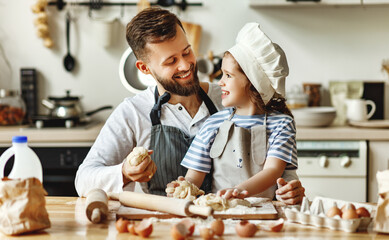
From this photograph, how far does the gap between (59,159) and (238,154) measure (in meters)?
1.68

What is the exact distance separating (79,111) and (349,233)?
255 cm

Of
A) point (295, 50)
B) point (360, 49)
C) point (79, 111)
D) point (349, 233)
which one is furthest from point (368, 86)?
point (349, 233)

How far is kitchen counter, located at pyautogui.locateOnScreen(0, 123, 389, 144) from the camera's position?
324 centimetres

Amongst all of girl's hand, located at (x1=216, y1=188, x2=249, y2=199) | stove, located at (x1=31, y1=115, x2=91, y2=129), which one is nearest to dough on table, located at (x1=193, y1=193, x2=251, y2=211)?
girl's hand, located at (x1=216, y1=188, x2=249, y2=199)

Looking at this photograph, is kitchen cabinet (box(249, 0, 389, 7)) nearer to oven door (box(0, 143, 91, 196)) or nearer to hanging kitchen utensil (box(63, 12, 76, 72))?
hanging kitchen utensil (box(63, 12, 76, 72))

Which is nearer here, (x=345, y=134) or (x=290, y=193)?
(x=290, y=193)

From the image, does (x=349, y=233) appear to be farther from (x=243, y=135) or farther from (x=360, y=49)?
(x=360, y=49)

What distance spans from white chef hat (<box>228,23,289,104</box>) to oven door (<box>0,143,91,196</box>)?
1635mm

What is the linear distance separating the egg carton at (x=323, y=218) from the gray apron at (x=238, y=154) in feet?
1.38

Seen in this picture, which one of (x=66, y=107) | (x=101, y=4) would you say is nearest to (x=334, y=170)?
(x=66, y=107)

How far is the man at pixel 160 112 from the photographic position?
213cm

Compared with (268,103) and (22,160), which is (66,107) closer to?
(268,103)

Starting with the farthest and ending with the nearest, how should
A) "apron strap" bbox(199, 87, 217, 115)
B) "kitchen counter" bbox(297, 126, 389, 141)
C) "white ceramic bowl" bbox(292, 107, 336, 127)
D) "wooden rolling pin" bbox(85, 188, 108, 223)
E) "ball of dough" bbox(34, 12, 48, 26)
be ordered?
"ball of dough" bbox(34, 12, 48, 26)
"white ceramic bowl" bbox(292, 107, 336, 127)
"kitchen counter" bbox(297, 126, 389, 141)
"apron strap" bbox(199, 87, 217, 115)
"wooden rolling pin" bbox(85, 188, 108, 223)

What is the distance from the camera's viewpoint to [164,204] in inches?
58.1
